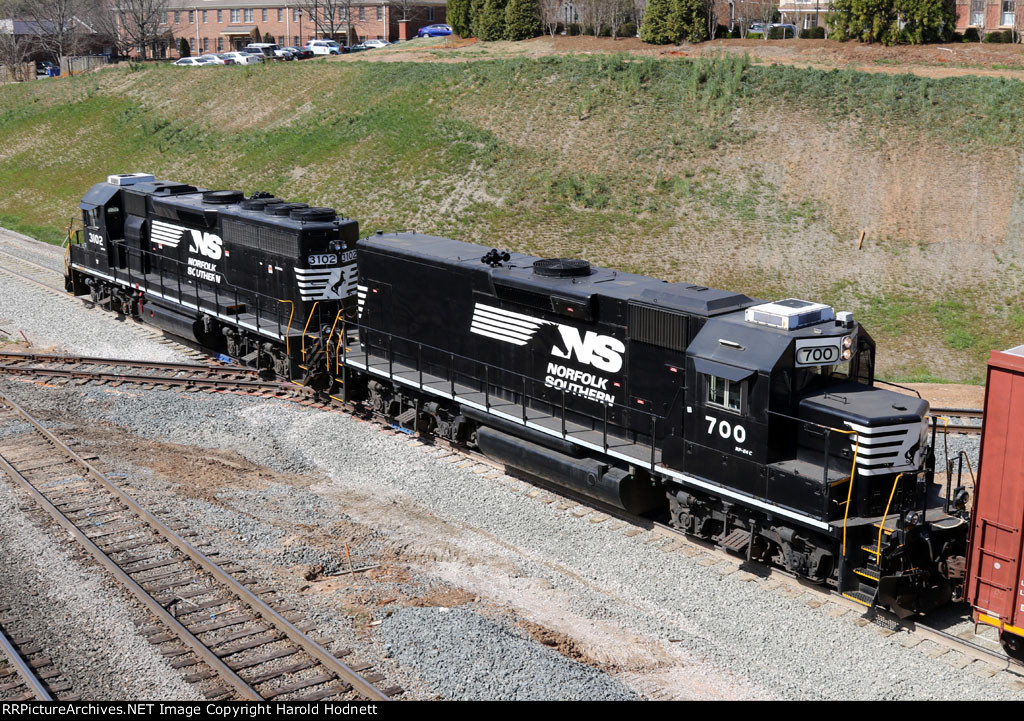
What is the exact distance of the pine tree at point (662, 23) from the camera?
49.6 metres

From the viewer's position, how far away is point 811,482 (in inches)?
514

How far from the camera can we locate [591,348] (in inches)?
651

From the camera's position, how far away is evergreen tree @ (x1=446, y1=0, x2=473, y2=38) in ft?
204

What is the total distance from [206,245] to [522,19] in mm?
35771

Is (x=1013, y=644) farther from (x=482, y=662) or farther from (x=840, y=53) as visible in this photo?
(x=840, y=53)

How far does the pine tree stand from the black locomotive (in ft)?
102

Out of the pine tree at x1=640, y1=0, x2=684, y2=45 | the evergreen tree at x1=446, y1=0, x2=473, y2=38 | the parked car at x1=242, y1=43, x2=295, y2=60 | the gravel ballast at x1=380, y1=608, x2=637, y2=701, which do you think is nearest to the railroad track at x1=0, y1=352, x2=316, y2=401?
the gravel ballast at x1=380, y1=608, x2=637, y2=701

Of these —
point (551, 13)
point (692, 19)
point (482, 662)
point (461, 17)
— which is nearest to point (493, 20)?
point (551, 13)

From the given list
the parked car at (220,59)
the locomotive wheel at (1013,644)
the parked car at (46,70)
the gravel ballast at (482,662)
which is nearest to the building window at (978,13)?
the parked car at (220,59)

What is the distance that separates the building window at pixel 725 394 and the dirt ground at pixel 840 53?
3296cm

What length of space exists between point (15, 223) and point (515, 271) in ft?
125

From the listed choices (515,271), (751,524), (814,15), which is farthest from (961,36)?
(751,524)

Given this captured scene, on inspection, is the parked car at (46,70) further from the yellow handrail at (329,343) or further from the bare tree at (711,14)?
the yellow handrail at (329,343)
